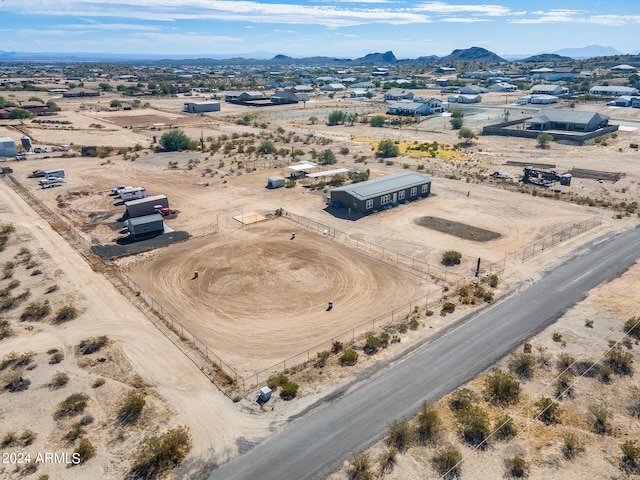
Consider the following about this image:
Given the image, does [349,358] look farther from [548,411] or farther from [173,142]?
[173,142]

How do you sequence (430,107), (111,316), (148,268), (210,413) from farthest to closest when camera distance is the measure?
(430,107), (148,268), (111,316), (210,413)

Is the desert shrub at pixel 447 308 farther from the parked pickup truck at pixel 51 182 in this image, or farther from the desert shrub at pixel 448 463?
the parked pickup truck at pixel 51 182

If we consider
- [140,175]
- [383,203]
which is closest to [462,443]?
[383,203]

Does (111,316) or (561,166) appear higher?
(561,166)

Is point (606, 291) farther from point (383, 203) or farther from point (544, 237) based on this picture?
point (383, 203)

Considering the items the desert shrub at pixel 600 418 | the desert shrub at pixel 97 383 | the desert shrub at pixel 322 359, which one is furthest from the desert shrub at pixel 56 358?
the desert shrub at pixel 600 418

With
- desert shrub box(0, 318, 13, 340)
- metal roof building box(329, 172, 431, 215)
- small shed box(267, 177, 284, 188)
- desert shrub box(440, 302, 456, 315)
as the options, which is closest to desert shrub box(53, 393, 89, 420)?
desert shrub box(0, 318, 13, 340)

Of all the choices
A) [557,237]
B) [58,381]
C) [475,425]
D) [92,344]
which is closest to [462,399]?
[475,425]

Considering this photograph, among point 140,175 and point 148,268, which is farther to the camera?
point 140,175

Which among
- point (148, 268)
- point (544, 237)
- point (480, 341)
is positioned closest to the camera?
point (480, 341)
